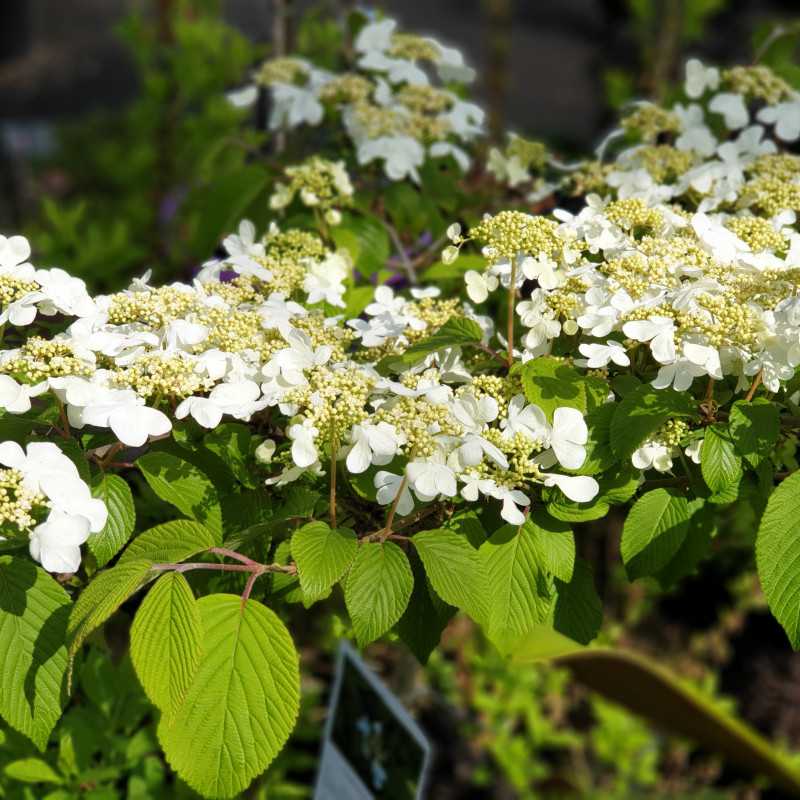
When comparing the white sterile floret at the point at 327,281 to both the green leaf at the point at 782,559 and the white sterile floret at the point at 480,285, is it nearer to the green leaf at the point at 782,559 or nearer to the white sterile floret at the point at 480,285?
the white sterile floret at the point at 480,285

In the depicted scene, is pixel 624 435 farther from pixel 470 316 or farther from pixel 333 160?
pixel 333 160

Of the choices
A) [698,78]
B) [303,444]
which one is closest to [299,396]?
[303,444]

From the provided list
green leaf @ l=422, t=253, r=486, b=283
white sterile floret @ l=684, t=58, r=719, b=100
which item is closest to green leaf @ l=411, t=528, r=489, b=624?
green leaf @ l=422, t=253, r=486, b=283

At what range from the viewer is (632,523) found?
81cm

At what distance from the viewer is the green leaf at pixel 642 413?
755mm

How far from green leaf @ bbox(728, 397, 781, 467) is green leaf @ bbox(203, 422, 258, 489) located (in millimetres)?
383

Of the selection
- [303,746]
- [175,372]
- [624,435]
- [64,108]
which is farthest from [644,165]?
[64,108]

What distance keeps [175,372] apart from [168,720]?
A: 250 mm

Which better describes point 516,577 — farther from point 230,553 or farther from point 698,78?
point 698,78

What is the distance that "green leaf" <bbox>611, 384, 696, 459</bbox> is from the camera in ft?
2.48

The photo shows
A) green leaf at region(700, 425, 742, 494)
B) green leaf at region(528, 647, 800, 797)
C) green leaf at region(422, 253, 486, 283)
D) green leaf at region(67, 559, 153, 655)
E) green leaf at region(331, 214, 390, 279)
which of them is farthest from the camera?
green leaf at region(528, 647, 800, 797)

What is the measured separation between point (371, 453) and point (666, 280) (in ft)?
0.96

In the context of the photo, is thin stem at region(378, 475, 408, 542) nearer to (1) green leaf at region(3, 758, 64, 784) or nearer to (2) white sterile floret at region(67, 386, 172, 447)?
(2) white sterile floret at region(67, 386, 172, 447)

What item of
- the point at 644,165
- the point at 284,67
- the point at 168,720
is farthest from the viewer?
the point at 284,67
